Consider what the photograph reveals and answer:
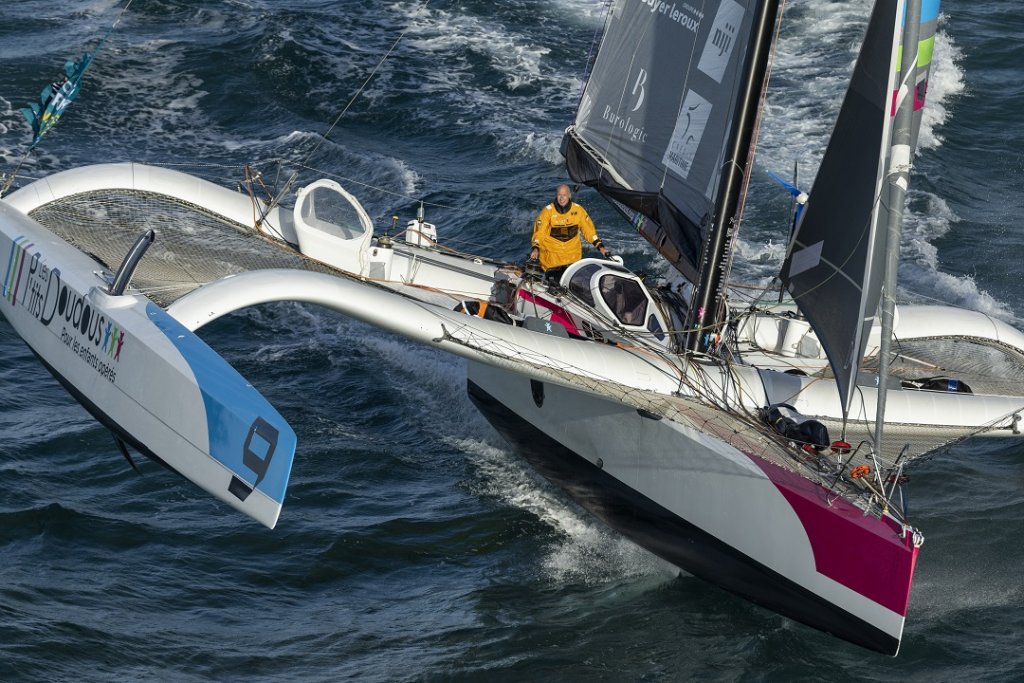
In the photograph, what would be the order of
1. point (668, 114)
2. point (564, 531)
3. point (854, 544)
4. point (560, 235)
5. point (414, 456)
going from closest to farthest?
1. point (854, 544)
2. point (564, 531)
3. point (668, 114)
4. point (560, 235)
5. point (414, 456)

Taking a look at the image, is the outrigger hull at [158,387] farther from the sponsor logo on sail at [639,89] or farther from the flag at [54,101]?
the sponsor logo on sail at [639,89]

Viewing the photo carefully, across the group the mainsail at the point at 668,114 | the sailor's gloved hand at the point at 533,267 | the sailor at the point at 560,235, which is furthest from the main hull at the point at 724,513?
the mainsail at the point at 668,114

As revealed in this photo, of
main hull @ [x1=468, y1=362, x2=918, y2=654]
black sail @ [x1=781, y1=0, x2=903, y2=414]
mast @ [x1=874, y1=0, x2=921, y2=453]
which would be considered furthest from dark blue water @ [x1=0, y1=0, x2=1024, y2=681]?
mast @ [x1=874, y1=0, x2=921, y2=453]

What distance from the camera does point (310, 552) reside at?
8.68 m

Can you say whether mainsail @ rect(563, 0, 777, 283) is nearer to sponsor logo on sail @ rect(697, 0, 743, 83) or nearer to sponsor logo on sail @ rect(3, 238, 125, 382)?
sponsor logo on sail @ rect(697, 0, 743, 83)

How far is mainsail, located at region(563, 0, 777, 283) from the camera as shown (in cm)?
895

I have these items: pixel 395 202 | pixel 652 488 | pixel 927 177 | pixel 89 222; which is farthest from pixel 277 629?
pixel 927 177

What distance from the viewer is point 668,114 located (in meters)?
9.66

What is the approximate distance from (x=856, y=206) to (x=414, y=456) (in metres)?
4.51

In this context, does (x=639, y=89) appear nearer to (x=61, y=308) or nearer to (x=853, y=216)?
(x=853, y=216)

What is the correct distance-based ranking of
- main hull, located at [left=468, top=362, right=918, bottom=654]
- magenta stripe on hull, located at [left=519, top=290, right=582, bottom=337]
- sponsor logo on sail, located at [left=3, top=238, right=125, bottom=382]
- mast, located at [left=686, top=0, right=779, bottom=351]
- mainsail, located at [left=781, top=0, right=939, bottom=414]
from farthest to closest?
magenta stripe on hull, located at [left=519, top=290, right=582, bottom=337]
mast, located at [left=686, top=0, right=779, bottom=351]
sponsor logo on sail, located at [left=3, top=238, right=125, bottom=382]
main hull, located at [left=468, top=362, right=918, bottom=654]
mainsail, located at [left=781, top=0, right=939, bottom=414]

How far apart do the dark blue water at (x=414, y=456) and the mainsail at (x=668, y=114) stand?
2.36 metres

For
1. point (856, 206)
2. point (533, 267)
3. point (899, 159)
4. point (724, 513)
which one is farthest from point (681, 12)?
point (724, 513)

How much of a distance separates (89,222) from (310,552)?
130 inches
